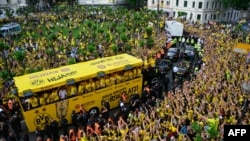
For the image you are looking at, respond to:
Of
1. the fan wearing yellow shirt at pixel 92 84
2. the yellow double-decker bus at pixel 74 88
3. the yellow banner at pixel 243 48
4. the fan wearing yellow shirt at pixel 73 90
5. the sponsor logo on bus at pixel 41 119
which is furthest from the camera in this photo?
the yellow banner at pixel 243 48

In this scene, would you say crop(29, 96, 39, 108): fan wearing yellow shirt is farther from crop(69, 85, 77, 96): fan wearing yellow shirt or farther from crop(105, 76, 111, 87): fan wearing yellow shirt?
crop(105, 76, 111, 87): fan wearing yellow shirt

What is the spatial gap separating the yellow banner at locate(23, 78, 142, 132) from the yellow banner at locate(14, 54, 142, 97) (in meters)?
1.12

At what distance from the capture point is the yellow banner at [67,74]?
13.2 metres

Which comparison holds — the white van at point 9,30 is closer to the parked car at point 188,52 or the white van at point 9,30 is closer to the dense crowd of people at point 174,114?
the dense crowd of people at point 174,114

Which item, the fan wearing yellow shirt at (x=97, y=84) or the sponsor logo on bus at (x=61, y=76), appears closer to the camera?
the sponsor logo on bus at (x=61, y=76)

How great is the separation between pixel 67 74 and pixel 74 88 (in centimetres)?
89

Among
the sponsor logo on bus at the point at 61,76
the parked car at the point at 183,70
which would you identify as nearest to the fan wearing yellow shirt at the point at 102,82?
the sponsor logo on bus at the point at 61,76

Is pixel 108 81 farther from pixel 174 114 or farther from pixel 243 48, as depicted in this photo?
pixel 243 48

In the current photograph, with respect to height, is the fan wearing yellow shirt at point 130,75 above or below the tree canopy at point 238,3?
below

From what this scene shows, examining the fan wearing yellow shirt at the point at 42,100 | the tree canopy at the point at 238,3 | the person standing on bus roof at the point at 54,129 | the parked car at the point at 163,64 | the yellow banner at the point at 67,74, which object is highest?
the tree canopy at the point at 238,3

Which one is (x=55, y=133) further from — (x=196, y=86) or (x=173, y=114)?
(x=196, y=86)

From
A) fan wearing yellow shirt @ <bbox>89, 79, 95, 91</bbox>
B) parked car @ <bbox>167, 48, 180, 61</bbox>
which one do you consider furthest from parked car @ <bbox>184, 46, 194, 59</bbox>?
fan wearing yellow shirt @ <bbox>89, 79, 95, 91</bbox>

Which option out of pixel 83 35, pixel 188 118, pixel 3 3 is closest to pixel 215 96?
pixel 188 118

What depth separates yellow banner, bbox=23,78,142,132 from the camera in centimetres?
1337
